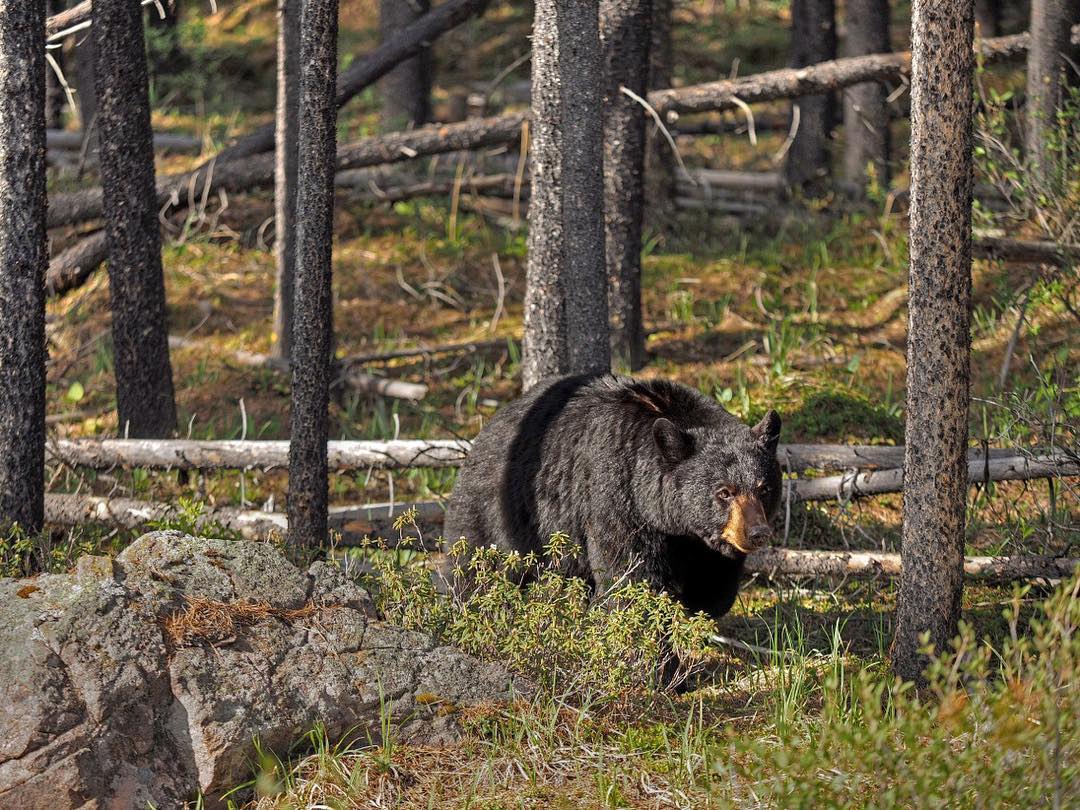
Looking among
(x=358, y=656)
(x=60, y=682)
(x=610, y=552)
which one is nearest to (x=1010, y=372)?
(x=610, y=552)

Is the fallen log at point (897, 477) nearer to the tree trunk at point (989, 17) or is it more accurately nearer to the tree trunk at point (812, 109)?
the tree trunk at point (812, 109)

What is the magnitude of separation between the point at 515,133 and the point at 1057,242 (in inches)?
198

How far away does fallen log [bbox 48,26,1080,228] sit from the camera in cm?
1053

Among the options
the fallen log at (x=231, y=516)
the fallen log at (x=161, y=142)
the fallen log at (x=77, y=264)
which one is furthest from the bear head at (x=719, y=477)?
the fallen log at (x=161, y=142)

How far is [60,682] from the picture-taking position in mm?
4473

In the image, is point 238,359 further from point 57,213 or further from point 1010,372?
point 1010,372

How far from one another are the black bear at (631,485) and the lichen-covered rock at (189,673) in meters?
1.02

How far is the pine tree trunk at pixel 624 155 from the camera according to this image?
31.0ft

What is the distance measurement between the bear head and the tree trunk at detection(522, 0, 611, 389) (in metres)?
1.49

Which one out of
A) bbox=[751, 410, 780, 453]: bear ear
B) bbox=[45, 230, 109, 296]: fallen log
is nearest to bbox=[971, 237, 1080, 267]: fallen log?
bbox=[751, 410, 780, 453]: bear ear

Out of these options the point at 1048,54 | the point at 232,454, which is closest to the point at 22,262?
the point at 232,454

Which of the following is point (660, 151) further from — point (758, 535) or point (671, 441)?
point (758, 535)

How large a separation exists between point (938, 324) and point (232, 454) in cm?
492

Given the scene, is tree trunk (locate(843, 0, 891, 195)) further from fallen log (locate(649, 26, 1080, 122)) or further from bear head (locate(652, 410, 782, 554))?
bear head (locate(652, 410, 782, 554))
